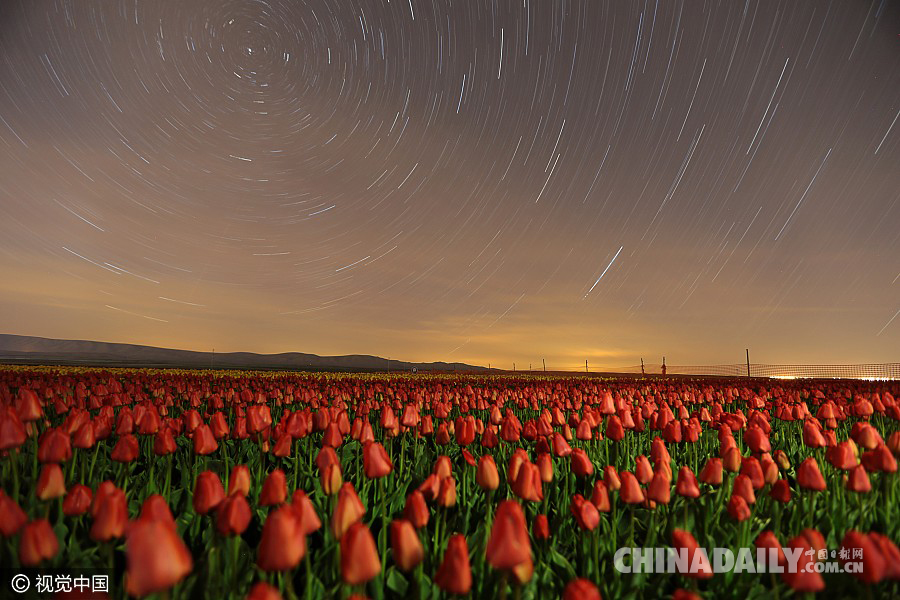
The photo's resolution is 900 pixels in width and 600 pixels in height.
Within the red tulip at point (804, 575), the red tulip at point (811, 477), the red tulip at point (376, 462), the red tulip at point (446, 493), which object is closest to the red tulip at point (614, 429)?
the red tulip at point (811, 477)

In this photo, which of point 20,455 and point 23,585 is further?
point 20,455

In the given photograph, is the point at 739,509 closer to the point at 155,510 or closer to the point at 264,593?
the point at 264,593

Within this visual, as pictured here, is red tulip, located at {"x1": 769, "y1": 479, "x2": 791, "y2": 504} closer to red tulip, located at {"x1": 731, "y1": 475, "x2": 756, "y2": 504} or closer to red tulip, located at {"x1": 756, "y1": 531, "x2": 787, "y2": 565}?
red tulip, located at {"x1": 731, "y1": 475, "x2": 756, "y2": 504}

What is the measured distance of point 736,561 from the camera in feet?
9.80

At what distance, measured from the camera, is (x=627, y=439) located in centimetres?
589

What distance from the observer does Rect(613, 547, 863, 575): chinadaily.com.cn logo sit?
2.15 m

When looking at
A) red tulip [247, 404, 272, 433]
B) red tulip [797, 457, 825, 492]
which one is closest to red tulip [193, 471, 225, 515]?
red tulip [247, 404, 272, 433]

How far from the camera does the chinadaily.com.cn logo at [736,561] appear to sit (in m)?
2.15

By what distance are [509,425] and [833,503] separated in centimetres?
235

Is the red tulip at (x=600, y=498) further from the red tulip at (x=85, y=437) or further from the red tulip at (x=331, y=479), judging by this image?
the red tulip at (x=85, y=437)

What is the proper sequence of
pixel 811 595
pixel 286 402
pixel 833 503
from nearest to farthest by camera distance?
1. pixel 811 595
2. pixel 833 503
3. pixel 286 402

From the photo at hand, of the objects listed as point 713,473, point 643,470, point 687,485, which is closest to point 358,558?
point 687,485

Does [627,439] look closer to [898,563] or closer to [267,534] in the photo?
[898,563]

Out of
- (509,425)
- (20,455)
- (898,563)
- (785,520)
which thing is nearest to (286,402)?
(20,455)
